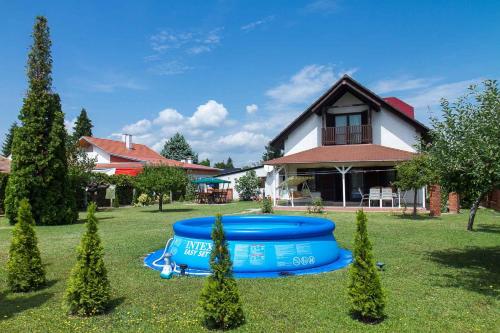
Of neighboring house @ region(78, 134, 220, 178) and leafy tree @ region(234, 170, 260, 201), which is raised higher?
neighboring house @ region(78, 134, 220, 178)

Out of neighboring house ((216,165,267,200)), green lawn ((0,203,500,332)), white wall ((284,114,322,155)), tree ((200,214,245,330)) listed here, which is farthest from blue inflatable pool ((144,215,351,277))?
neighboring house ((216,165,267,200))

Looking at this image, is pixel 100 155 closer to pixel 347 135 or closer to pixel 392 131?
pixel 347 135

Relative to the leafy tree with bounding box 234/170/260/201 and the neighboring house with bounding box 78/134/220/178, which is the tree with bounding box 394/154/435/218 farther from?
the neighboring house with bounding box 78/134/220/178

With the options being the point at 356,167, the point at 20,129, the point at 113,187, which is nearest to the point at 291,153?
the point at 356,167

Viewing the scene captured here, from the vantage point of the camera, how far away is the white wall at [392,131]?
1041 inches

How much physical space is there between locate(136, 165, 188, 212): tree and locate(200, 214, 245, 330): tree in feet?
60.4

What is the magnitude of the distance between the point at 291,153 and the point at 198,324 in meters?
24.6

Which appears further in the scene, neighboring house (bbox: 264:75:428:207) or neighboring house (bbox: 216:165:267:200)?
neighboring house (bbox: 216:165:267:200)

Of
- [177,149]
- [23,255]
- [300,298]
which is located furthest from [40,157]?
[177,149]

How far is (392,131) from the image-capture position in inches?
1055

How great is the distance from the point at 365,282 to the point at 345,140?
2324cm

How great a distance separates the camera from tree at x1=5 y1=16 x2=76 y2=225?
59.0 ft

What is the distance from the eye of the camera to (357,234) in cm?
530

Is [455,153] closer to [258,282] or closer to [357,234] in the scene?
[357,234]
